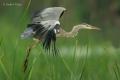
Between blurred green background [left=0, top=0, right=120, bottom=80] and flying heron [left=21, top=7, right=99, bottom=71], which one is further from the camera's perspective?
blurred green background [left=0, top=0, right=120, bottom=80]

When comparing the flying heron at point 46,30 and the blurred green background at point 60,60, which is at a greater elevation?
the flying heron at point 46,30

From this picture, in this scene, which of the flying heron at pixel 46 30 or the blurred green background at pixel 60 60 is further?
the blurred green background at pixel 60 60

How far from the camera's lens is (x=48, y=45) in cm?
129

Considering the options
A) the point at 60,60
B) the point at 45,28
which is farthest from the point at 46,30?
the point at 60,60

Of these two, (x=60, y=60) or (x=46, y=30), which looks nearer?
(x=46, y=30)

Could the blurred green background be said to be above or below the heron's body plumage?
below

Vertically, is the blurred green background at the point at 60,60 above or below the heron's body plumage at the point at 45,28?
below

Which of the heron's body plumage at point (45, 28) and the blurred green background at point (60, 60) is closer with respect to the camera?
the heron's body plumage at point (45, 28)

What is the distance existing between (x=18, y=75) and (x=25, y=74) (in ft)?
0.53

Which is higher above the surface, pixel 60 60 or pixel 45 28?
pixel 45 28

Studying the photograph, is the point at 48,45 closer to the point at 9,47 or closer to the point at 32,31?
the point at 32,31

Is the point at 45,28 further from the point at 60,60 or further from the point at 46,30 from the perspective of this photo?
the point at 60,60

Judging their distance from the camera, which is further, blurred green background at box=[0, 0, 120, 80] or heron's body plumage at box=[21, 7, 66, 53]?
blurred green background at box=[0, 0, 120, 80]

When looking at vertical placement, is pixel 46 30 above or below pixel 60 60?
above
